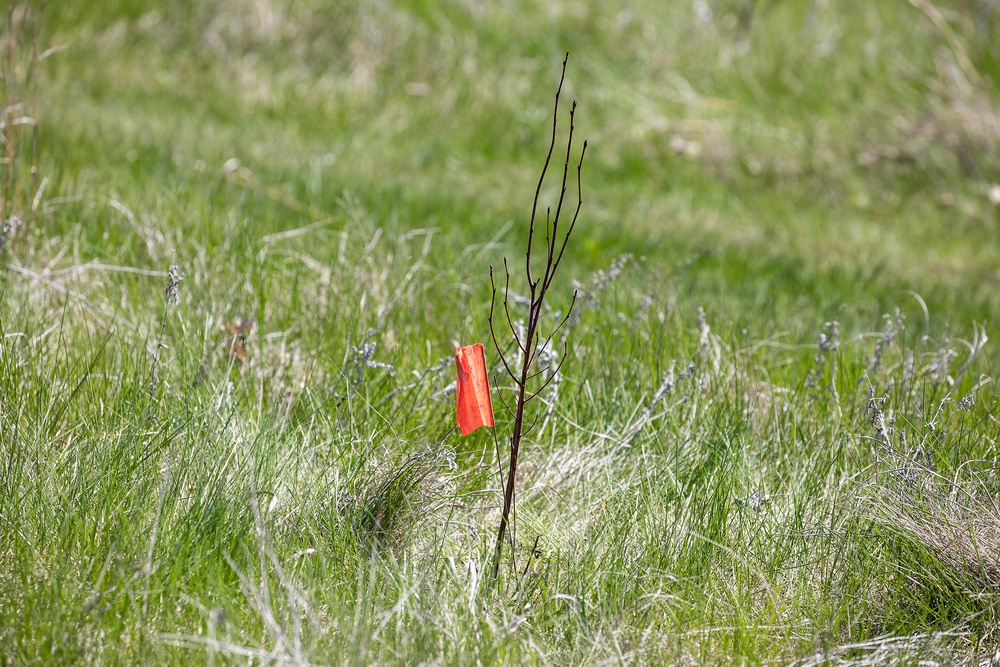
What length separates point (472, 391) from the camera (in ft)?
6.24

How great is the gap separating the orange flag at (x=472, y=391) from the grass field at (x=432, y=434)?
20 centimetres

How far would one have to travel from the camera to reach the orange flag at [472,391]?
1891 millimetres

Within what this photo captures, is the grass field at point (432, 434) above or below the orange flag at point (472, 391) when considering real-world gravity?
below

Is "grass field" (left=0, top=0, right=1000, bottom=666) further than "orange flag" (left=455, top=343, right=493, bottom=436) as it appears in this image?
No

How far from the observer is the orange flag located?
189cm

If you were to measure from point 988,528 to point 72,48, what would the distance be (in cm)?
695

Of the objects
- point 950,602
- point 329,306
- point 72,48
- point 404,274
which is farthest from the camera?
point 72,48

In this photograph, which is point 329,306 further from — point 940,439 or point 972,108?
point 972,108

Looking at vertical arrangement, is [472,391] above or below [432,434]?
above

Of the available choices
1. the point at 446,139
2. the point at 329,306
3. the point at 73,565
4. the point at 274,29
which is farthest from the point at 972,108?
the point at 73,565

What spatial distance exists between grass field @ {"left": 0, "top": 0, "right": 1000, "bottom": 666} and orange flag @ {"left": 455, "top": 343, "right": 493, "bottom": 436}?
198 millimetres

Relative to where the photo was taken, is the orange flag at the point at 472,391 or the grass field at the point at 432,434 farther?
the orange flag at the point at 472,391

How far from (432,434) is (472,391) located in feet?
2.04

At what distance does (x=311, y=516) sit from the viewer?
200 cm
